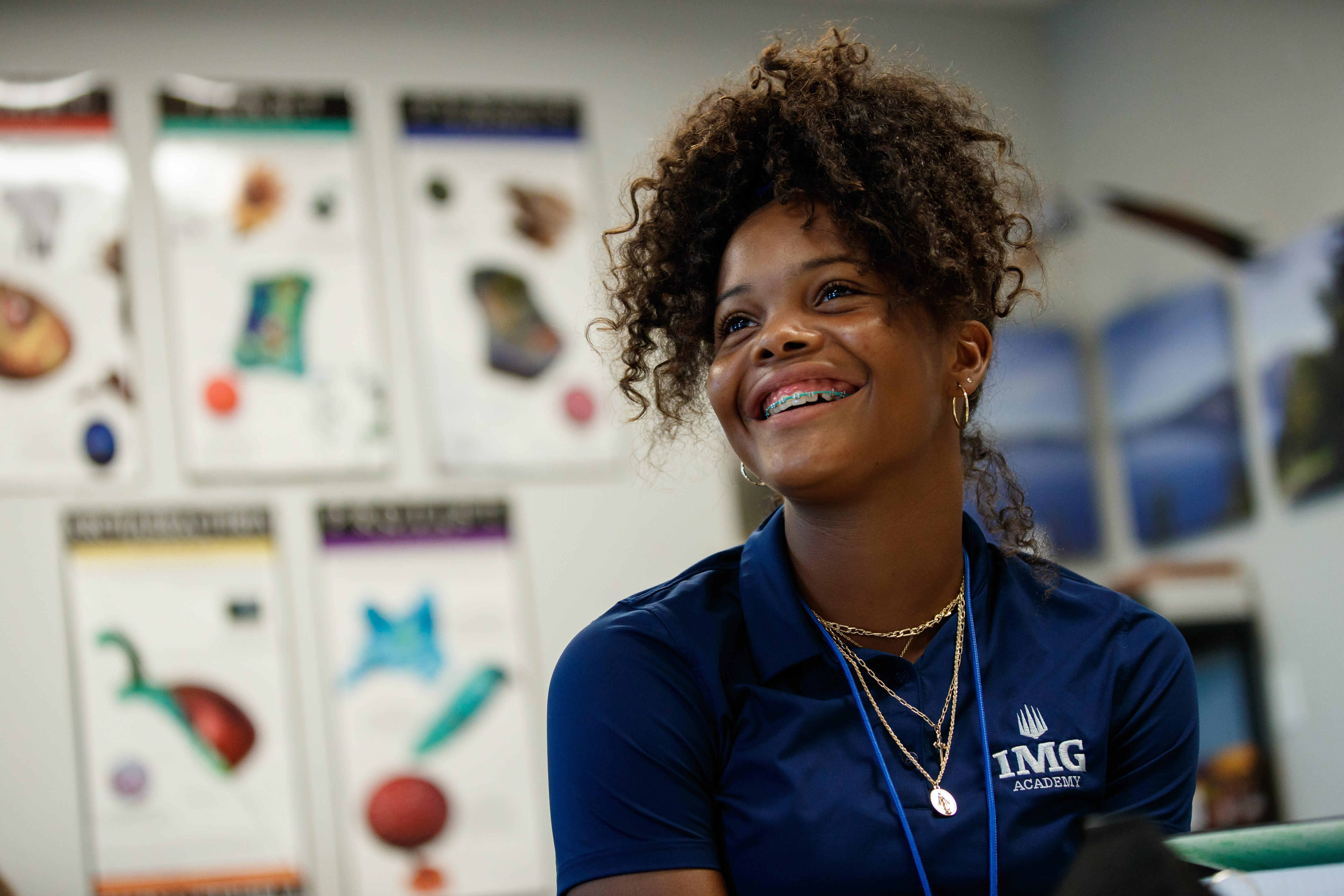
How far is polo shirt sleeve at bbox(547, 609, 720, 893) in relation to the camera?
1.26 m

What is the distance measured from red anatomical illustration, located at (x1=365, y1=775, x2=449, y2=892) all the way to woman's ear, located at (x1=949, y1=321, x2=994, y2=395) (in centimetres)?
222

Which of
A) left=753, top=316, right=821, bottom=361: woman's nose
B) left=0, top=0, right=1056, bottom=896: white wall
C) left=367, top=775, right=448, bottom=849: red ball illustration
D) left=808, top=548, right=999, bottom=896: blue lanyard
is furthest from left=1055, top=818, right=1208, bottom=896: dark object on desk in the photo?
left=367, top=775, right=448, bottom=849: red ball illustration

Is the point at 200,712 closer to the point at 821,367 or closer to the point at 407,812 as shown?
the point at 407,812

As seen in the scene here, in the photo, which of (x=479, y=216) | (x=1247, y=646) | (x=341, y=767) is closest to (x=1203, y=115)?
(x=1247, y=646)

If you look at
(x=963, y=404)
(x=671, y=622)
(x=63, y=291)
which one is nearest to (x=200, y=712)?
(x=63, y=291)

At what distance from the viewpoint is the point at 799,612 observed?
1403 millimetres

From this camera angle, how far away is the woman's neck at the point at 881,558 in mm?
1431

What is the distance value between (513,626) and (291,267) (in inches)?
42.6

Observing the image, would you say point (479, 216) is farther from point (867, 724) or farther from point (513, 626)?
point (867, 724)

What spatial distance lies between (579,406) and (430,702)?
87 centimetres

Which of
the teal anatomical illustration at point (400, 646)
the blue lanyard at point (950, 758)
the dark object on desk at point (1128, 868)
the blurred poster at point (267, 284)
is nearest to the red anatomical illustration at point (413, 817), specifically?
the teal anatomical illustration at point (400, 646)

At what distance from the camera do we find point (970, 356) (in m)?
1.54

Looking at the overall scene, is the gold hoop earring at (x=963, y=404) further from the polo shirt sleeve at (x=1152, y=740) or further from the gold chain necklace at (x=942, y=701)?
the polo shirt sleeve at (x=1152, y=740)

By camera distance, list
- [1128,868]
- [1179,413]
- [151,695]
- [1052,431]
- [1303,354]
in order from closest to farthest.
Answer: [1128,868] < [151,695] < [1303,354] < [1179,413] < [1052,431]
